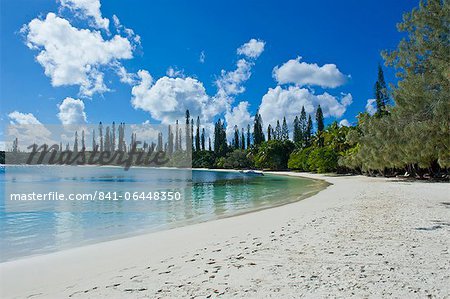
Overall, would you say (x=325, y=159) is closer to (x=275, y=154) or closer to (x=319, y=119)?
(x=275, y=154)

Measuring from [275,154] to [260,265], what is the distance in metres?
80.4

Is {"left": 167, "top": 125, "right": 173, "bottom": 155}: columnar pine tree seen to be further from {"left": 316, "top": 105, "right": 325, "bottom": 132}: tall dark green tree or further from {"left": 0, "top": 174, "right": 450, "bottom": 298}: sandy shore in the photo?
{"left": 0, "top": 174, "right": 450, "bottom": 298}: sandy shore

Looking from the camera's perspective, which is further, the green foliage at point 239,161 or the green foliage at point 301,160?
the green foliage at point 239,161

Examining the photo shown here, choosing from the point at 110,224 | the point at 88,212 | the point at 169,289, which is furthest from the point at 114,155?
the point at 169,289

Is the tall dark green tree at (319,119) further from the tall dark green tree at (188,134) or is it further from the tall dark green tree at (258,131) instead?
the tall dark green tree at (188,134)

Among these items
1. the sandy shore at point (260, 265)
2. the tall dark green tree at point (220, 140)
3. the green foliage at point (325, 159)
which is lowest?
the sandy shore at point (260, 265)

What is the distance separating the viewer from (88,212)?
17875 millimetres

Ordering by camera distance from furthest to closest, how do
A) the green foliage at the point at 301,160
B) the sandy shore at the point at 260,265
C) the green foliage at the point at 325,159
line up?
the green foliage at the point at 301,160 < the green foliage at the point at 325,159 < the sandy shore at the point at 260,265

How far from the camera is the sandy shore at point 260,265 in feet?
15.7

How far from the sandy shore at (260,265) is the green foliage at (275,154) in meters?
75.7

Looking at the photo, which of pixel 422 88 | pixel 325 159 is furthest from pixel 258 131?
pixel 422 88

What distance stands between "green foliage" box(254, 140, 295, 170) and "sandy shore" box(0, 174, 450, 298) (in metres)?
75.7

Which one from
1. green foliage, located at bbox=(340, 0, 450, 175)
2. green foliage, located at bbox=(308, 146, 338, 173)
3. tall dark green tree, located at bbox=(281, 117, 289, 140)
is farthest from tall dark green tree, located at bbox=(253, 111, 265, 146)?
green foliage, located at bbox=(340, 0, 450, 175)

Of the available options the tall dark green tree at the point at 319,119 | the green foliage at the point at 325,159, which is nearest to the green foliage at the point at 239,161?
the tall dark green tree at the point at 319,119
